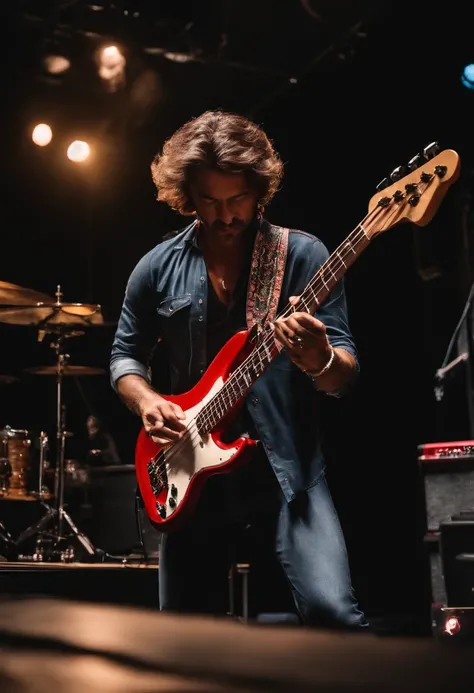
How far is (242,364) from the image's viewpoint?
7.24ft

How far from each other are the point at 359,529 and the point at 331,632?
586 cm

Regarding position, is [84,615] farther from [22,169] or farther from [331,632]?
[22,169]

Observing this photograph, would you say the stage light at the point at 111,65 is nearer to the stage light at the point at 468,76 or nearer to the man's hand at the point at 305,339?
the stage light at the point at 468,76

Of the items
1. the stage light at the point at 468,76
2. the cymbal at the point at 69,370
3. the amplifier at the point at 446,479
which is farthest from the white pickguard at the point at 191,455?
the cymbal at the point at 69,370

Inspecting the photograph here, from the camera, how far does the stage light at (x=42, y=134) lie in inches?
297

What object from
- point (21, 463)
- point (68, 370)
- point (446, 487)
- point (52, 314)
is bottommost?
point (446, 487)

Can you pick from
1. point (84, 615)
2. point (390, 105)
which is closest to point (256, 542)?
point (84, 615)

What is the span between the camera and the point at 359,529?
6.08 m

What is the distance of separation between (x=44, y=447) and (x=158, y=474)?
16.5 ft

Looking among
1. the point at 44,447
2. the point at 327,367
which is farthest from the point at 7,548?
the point at 327,367

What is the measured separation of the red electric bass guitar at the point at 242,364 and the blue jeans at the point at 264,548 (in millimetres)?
57

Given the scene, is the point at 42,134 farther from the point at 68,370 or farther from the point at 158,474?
the point at 158,474

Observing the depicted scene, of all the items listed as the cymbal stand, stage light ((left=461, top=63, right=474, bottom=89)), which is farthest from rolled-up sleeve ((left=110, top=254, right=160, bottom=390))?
the cymbal stand

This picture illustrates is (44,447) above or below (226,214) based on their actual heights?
below
